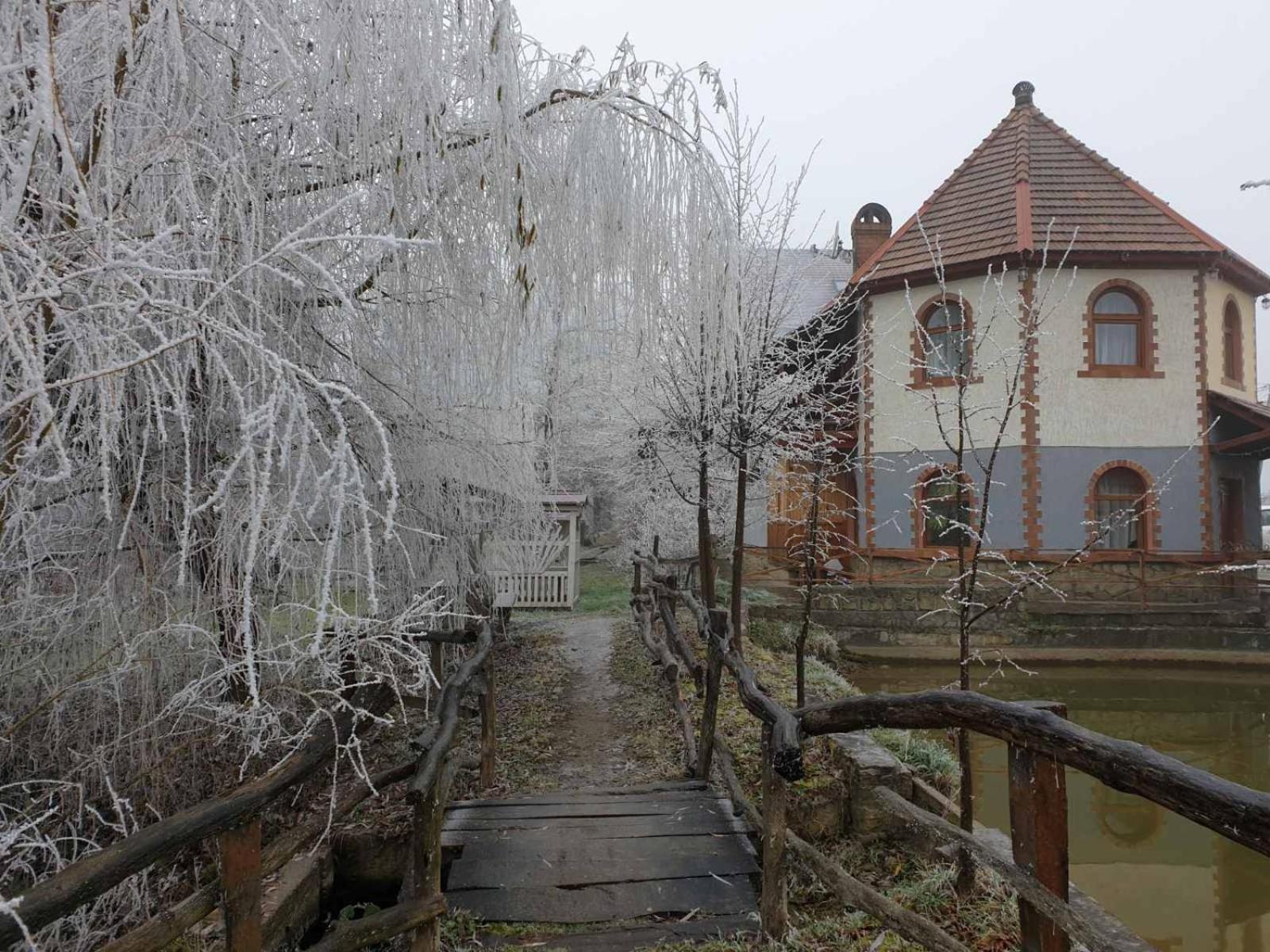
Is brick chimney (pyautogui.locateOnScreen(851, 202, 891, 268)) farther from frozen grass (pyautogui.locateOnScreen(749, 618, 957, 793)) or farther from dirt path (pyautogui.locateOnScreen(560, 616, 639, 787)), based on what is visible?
dirt path (pyautogui.locateOnScreen(560, 616, 639, 787))

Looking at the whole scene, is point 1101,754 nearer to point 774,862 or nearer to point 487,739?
point 774,862

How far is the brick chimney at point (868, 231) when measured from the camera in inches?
705

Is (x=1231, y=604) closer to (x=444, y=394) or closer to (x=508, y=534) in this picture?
(x=508, y=534)

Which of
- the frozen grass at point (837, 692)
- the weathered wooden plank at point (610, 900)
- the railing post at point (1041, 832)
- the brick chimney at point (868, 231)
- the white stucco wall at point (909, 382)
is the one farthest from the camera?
the brick chimney at point (868, 231)

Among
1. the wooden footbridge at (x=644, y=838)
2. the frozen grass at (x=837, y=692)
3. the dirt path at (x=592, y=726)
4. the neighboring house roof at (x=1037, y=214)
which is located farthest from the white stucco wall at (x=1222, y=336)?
the wooden footbridge at (x=644, y=838)

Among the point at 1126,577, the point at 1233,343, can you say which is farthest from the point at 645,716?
the point at 1233,343

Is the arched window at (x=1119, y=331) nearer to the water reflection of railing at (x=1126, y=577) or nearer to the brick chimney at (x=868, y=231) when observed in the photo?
the water reflection of railing at (x=1126, y=577)

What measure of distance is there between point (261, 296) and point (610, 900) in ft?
9.09

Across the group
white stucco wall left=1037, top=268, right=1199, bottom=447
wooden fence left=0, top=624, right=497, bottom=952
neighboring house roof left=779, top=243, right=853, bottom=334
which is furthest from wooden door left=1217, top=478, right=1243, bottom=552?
wooden fence left=0, top=624, right=497, bottom=952

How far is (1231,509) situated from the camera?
14859mm

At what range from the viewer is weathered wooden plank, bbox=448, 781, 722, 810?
425 centimetres

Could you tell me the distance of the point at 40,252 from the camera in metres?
1.51

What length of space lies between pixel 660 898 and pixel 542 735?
335cm

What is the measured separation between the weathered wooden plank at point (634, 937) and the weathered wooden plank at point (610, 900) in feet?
0.27
